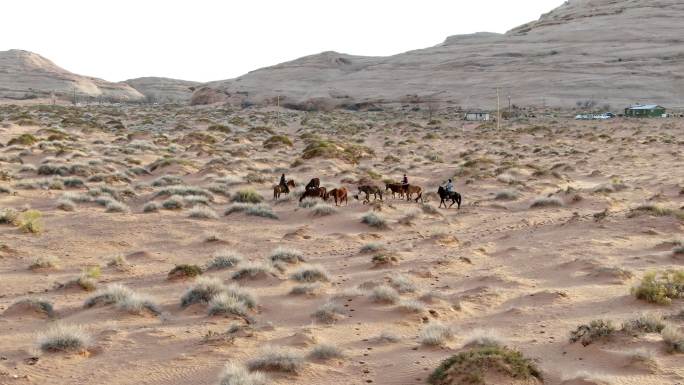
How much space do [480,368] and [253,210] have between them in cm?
1452

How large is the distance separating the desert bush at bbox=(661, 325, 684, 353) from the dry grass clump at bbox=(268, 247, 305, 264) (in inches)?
341

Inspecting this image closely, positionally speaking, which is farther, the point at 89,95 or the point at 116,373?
the point at 89,95

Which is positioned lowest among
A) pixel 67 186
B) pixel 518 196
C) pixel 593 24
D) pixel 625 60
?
pixel 518 196

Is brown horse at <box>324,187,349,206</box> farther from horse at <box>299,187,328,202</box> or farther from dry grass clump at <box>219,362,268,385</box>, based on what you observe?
dry grass clump at <box>219,362,268,385</box>

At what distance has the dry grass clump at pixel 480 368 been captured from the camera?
779 cm

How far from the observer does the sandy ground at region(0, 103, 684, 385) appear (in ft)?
29.2

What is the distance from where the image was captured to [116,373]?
335 inches

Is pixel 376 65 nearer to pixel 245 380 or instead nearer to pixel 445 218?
pixel 445 218

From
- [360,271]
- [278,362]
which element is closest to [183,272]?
[360,271]

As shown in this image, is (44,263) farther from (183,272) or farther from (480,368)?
(480,368)

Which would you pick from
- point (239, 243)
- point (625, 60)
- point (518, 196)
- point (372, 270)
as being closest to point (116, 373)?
point (372, 270)

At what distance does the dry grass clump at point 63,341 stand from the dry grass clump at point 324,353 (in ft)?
11.3

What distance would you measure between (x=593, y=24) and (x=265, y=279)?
130821 mm

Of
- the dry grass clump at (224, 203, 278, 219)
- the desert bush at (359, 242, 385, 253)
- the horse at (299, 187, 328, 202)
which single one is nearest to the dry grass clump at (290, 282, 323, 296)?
the desert bush at (359, 242, 385, 253)
